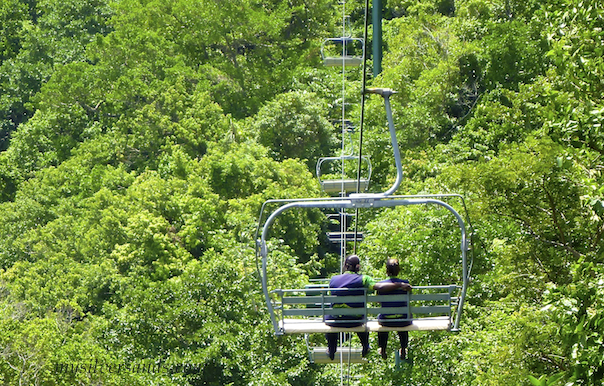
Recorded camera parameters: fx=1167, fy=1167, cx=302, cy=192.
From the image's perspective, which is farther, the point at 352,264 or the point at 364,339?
the point at 364,339

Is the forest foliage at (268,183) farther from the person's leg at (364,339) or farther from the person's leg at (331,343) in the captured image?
the person's leg at (331,343)

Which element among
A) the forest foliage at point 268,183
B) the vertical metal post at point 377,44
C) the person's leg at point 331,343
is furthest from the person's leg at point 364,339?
the vertical metal post at point 377,44

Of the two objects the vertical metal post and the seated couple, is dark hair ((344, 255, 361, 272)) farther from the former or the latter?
the vertical metal post

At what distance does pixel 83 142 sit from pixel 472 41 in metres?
21.6

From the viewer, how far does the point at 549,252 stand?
18.5 metres

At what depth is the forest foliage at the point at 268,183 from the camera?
17109mm

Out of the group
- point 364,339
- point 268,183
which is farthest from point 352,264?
point 268,183

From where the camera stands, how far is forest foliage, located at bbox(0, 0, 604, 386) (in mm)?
17109

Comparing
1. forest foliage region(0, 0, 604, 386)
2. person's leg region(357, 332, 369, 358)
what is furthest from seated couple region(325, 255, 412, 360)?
forest foliage region(0, 0, 604, 386)

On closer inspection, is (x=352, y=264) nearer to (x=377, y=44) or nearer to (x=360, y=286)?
(x=360, y=286)

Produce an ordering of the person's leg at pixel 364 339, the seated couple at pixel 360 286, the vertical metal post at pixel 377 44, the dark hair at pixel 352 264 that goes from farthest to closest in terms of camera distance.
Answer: the vertical metal post at pixel 377 44 → the person's leg at pixel 364 339 → the dark hair at pixel 352 264 → the seated couple at pixel 360 286

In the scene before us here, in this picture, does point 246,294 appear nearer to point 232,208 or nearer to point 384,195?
point 232,208

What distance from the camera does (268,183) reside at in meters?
38.9

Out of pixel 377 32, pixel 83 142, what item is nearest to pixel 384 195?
pixel 377 32
